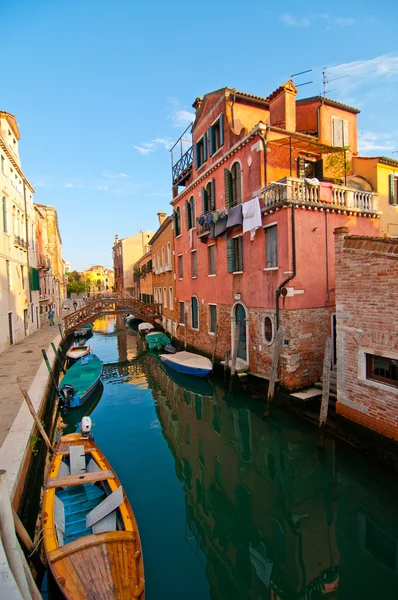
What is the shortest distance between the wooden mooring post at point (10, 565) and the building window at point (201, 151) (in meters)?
15.0

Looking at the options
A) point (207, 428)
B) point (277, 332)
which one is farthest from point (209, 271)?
point (207, 428)

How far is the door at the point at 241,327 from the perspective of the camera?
1302cm

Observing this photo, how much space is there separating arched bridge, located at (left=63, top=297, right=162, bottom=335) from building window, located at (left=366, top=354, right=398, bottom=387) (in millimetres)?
18705

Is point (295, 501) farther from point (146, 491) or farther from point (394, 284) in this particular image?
point (394, 284)

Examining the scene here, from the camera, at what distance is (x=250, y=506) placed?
641 centimetres

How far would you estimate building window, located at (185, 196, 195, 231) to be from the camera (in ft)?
57.3

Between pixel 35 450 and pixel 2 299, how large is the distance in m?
10.1

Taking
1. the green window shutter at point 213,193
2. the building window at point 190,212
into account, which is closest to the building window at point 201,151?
the green window shutter at point 213,193

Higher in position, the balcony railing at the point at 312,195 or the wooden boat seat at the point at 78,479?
the balcony railing at the point at 312,195

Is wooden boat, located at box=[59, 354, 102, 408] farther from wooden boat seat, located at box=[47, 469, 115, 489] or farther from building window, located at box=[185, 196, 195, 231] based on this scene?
building window, located at box=[185, 196, 195, 231]

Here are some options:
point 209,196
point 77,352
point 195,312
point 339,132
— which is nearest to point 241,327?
point 195,312

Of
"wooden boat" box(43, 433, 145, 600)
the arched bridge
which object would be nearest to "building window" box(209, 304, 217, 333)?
"wooden boat" box(43, 433, 145, 600)

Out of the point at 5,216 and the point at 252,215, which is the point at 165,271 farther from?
the point at 252,215

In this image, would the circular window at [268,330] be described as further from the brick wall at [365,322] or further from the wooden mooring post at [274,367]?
the brick wall at [365,322]
